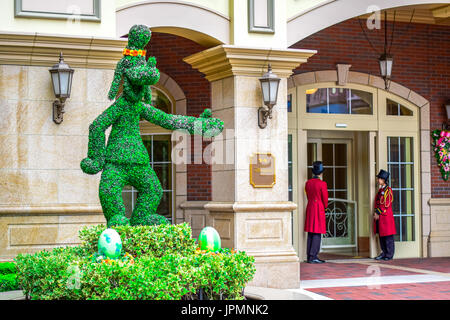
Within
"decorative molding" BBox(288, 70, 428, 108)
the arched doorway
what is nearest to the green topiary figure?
"decorative molding" BBox(288, 70, 428, 108)

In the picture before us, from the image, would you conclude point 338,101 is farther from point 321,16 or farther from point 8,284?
point 8,284

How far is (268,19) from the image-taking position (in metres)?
8.64

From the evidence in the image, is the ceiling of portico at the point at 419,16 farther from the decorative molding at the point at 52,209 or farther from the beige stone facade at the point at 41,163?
the decorative molding at the point at 52,209

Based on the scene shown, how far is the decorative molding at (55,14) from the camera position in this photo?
7562 millimetres

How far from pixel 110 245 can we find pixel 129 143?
3.60ft

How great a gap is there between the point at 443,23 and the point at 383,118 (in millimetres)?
2191

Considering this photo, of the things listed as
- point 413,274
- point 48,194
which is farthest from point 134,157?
point 413,274

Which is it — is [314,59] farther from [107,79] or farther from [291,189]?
[107,79]

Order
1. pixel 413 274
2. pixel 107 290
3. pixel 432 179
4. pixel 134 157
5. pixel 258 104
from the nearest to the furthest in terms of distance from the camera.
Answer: pixel 107 290 → pixel 134 157 → pixel 258 104 → pixel 413 274 → pixel 432 179

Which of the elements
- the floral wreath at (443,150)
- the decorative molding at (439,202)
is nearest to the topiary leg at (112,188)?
the floral wreath at (443,150)

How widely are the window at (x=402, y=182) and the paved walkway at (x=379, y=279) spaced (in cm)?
69

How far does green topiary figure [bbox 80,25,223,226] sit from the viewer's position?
19.4ft

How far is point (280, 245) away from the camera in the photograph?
340 inches

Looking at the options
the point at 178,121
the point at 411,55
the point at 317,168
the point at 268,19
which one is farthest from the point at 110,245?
the point at 411,55
